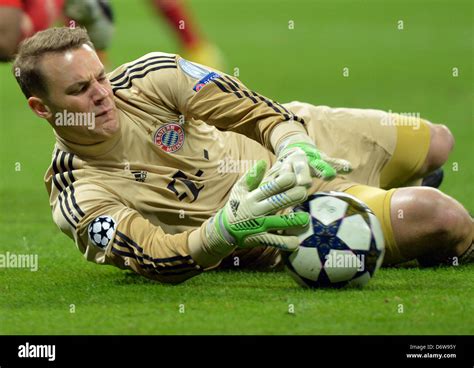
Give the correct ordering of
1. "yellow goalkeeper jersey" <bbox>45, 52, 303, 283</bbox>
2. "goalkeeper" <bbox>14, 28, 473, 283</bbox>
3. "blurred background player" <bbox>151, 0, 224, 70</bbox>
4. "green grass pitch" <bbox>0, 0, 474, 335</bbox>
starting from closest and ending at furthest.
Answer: "green grass pitch" <bbox>0, 0, 474, 335</bbox>, "goalkeeper" <bbox>14, 28, 473, 283</bbox>, "yellow goalkeeper jersey" <bbox>45, 52, 303, 283</bbox>, "blurred background player" <bbox>151, 0, 224, 70</bbox>

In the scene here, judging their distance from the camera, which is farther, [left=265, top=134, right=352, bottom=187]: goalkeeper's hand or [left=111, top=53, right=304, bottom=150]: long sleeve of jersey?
[left=111, top=53, right=304, bottom=150]: long sleeve of jersey

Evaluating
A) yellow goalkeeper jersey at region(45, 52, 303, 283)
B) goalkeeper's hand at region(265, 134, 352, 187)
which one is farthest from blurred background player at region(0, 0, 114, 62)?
goalkeeper's hand at region(265, 134, 352, 187)

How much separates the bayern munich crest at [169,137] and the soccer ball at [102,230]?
0.60 meters

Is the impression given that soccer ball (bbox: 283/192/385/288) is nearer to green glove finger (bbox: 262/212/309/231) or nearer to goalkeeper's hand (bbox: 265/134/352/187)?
green glove finger (bbox: 262/212/309/231)

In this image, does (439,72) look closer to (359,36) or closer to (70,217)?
(359,36)

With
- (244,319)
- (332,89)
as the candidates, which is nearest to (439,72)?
(332,89)

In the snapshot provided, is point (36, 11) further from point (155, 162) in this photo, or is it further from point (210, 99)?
point (210, 99)

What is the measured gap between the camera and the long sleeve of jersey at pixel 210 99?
19.9 ft

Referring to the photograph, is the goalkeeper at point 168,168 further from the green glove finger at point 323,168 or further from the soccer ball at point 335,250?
the soccer ball at point 335,250

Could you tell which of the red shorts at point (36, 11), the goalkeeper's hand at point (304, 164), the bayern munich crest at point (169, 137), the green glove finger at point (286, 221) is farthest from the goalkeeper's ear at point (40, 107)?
the red shorts at point (36, 11)

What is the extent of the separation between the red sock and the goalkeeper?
7555 mm

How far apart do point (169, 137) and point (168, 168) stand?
0.54 ft

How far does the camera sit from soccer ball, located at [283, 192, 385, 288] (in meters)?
5.76

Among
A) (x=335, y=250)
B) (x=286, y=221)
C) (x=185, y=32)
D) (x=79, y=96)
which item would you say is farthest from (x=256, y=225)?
(x=185, y=32)
